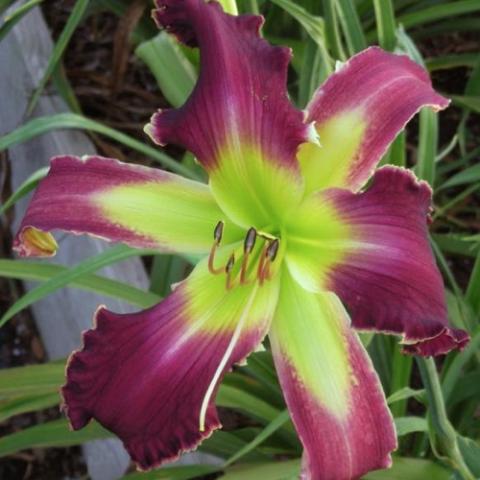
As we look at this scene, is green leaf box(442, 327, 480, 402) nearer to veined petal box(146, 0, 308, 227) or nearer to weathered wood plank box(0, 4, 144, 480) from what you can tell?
veined petal box(146, 0, 308, 227)

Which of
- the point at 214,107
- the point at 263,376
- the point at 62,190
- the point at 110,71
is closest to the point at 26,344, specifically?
the point at 110,71

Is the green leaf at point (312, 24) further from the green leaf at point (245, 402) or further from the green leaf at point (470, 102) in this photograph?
the green leaf at point (245, 402)

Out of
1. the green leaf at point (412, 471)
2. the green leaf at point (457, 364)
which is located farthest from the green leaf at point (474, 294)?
the green leaf at point (412, 471)

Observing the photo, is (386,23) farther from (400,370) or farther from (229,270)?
(229,270)

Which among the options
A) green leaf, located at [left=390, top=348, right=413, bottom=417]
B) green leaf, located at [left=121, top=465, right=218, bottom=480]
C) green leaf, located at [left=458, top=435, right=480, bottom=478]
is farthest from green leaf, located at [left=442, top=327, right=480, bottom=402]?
green leaf, located at [left=121, top=465, right=218, bottom=480]

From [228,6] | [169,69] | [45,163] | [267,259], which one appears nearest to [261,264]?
[267,259]

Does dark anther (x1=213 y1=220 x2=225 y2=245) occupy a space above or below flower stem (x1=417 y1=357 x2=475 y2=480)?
above

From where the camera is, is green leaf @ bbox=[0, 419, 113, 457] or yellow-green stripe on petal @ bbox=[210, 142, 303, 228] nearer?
yellow-green stripe on petal @ bbox=[210, 142, 303, 228]
